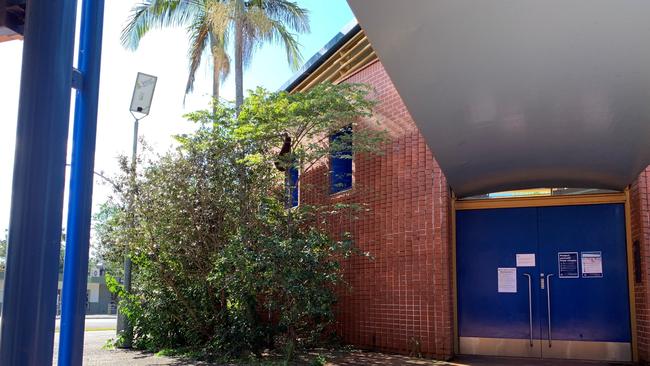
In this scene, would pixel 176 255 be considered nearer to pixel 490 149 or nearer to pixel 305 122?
pixel 305 122

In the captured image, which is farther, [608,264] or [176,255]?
[176,255]

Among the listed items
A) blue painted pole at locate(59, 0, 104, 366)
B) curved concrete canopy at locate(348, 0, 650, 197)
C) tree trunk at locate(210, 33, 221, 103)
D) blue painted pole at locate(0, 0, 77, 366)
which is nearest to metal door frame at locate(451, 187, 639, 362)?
curved concrete canopy at locate(348, 0, 650, 197)

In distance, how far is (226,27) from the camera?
679 inches

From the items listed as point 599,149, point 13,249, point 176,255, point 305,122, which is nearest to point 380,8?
point 13,249

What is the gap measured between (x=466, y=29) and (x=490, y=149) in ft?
10.4

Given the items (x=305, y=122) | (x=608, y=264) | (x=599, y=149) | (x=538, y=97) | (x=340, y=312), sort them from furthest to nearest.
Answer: (x=340, y=312)
(x=305, y=122)
(x=608, y=264)
(x=599, y=149)
(x=538, y=97)

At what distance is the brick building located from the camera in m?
9.16

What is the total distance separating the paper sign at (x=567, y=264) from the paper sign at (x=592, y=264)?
0.38ft

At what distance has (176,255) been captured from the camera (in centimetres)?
1115

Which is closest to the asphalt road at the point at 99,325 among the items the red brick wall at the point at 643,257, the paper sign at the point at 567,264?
the paper sign at the point at 567,264

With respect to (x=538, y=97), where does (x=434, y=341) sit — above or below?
below

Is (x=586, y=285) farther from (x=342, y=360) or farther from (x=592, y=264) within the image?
(x=342, y=360)

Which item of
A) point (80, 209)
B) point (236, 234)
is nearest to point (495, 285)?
point (236, 234)

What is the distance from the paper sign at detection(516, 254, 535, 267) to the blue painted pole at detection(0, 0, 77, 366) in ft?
26.8
